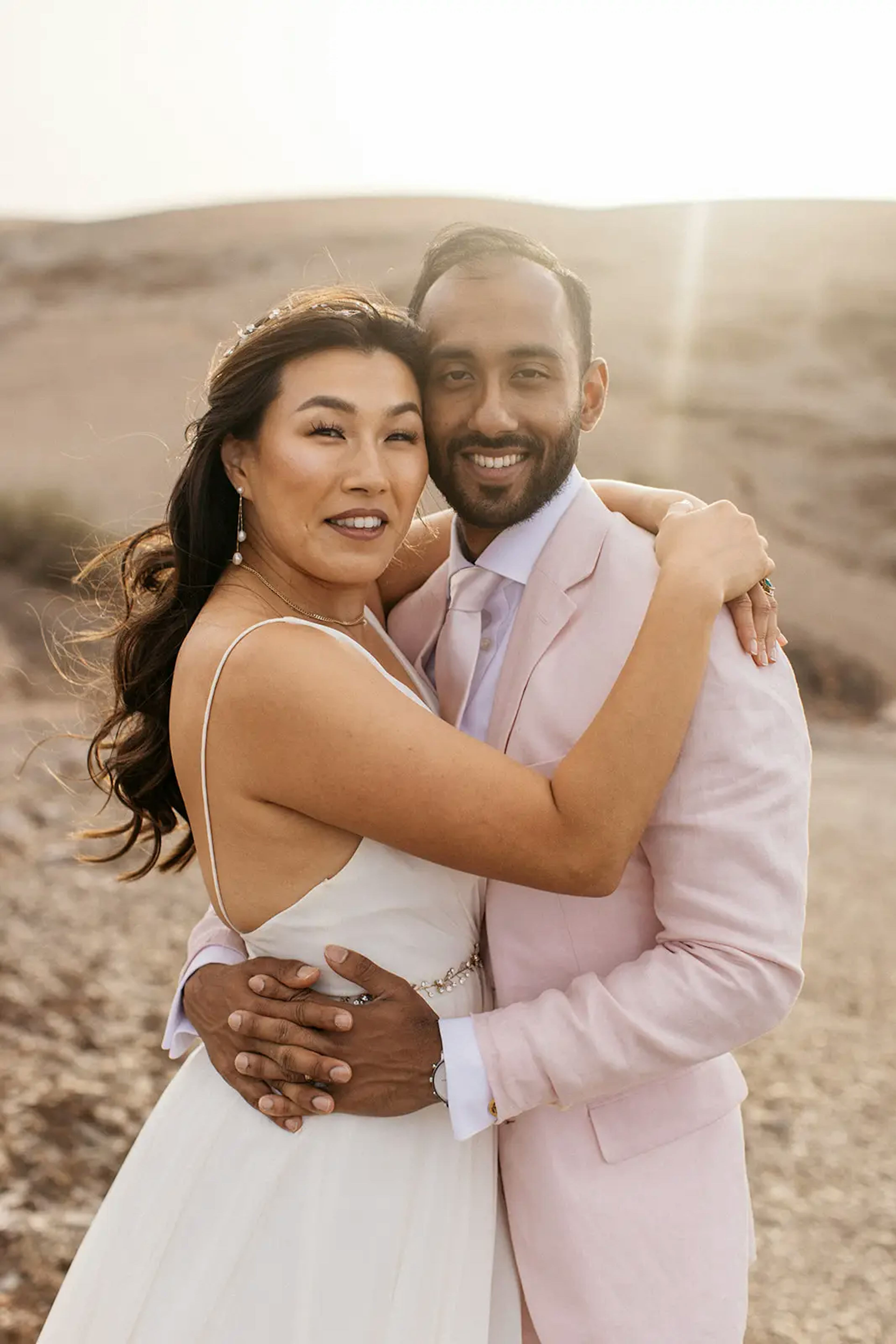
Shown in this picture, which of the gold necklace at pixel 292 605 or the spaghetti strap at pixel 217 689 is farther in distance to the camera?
the gold necklace at pixel 292 605

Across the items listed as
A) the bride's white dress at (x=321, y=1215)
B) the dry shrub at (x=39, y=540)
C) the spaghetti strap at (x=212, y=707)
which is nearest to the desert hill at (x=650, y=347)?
the dry shrub at (x=39, y=540)

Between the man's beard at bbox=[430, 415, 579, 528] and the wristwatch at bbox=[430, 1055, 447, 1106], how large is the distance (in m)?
1.14

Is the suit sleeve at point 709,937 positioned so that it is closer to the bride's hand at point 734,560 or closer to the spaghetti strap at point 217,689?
the bride's hand at point 734,560

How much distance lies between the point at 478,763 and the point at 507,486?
725 mm

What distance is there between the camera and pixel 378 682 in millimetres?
2291

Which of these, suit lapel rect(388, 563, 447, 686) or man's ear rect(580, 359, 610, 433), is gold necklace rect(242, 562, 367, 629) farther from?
man's ear rect(580, 359, 610, 433)

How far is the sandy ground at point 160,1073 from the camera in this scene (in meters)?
4.62

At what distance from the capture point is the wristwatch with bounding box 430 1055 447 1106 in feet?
7.38

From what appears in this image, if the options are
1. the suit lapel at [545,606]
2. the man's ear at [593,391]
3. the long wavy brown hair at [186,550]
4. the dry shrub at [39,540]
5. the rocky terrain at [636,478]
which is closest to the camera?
the suit lapel at [545,606]

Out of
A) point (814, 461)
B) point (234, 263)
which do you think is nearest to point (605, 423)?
point (814, 461)

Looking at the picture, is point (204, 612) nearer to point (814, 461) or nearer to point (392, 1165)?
point (392, 1165)

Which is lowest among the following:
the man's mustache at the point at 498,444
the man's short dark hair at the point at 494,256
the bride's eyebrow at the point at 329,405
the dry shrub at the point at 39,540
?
the dry shrub at the point at 39,540

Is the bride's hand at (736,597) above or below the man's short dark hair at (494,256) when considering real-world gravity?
below

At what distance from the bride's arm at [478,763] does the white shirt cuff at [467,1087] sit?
13.0 inches
